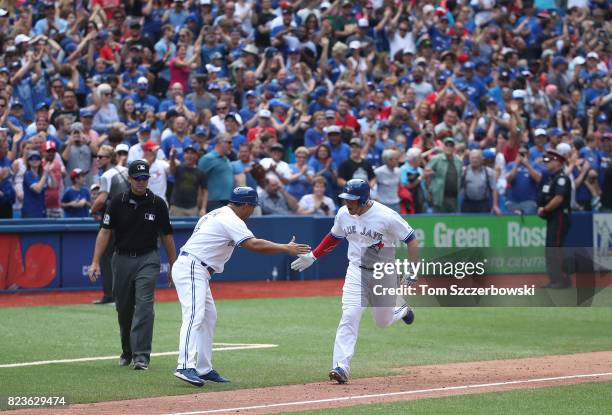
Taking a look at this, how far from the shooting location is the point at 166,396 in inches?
400

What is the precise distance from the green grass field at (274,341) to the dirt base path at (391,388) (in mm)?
362

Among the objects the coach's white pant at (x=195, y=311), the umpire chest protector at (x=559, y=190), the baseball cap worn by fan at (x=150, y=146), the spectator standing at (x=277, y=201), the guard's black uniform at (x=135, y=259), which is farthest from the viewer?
the spectator standing at (x=277, y=201)

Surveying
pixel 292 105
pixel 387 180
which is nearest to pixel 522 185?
pixel 387 180

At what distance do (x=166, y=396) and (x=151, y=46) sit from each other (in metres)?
15.3

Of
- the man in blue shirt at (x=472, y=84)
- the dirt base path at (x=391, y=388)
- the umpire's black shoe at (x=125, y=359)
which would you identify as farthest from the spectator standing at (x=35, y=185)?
the man in blue shirt at (x=472, y=84)

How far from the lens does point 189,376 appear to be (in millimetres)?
10586

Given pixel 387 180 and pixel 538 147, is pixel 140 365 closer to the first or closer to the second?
pixel 387 180

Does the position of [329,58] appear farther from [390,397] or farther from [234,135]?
[390,397]

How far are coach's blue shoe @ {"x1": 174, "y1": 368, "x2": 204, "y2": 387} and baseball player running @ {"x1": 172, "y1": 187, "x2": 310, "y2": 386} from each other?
0.05 meters

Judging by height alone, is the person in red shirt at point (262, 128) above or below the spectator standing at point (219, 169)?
above

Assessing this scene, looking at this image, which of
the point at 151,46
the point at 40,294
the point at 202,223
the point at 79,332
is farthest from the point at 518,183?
the point at 202,223

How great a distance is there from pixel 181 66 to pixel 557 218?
8.35m

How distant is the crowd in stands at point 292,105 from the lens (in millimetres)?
20109

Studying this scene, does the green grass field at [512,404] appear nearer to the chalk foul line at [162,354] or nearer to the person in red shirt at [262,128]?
the chalk foul line at [162,354]
